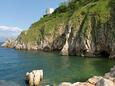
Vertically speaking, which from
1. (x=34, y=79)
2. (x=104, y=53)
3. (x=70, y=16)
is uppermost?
(x=70, y=16)

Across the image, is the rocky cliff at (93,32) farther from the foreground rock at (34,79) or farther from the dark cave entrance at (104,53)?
the foreground rock at (34,79)

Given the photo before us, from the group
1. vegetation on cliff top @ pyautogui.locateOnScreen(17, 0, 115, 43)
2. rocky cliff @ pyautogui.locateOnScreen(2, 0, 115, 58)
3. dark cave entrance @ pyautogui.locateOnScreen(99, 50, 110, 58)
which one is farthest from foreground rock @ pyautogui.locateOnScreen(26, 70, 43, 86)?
vegetation on cliff top @ pyautogui.locateOnScreen(17, 0, 115, 43)

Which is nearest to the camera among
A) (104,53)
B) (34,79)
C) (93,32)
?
(34,79)

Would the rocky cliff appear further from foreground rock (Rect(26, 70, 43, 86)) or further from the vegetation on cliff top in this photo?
foreground rock (Rect(26, 70, 43, 86))

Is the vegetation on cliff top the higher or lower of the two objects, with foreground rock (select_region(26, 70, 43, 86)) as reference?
higher

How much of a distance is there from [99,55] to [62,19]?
52449 mm

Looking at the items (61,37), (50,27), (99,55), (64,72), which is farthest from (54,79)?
(50,27)

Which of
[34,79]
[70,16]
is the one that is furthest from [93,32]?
[34,79]

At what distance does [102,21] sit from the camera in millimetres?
98500

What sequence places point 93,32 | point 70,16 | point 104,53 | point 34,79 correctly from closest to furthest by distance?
point 34,79, point 104,53, point 93,32, point 70,16

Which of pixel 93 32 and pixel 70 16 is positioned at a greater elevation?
pixel 70 16

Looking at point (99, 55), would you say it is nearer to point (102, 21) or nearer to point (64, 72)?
point (102, 21)

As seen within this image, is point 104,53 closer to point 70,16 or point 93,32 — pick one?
point 93,32

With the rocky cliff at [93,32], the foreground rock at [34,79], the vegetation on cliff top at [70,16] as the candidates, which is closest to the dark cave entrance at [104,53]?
the rocky cliff at [93,32]
